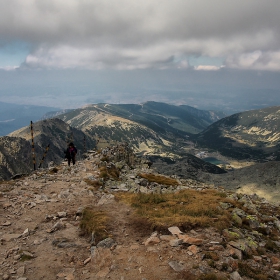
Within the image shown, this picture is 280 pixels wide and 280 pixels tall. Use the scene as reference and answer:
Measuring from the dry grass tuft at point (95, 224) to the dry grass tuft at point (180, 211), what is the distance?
11.4ft

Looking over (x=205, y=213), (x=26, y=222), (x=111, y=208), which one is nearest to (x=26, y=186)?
(x=26, y=222)

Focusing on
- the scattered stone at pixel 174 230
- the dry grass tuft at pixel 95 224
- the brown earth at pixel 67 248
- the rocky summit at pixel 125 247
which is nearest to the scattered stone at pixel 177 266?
the rocky summit at pixel 125 247

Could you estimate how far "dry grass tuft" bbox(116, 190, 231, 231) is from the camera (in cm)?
1866

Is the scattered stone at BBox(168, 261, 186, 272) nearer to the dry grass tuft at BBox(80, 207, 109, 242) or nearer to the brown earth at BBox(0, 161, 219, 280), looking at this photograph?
the brown earth at BBox(0, 161, 219, 280)

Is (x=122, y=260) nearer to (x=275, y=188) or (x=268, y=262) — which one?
(x=268, y=262)

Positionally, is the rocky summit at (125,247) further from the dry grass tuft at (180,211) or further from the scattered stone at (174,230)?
the dry grass tuft at (180,211)

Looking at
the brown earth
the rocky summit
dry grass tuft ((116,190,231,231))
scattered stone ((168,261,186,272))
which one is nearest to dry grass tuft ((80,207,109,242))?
the rocky summit

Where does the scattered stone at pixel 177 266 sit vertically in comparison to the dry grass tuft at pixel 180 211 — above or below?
above

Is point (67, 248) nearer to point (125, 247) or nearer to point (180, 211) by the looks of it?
point (125, 247)

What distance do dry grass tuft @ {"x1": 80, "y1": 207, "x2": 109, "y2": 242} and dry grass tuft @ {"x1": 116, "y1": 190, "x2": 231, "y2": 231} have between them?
3462 millimetres

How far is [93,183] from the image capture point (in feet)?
115

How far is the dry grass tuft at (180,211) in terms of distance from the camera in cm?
1866

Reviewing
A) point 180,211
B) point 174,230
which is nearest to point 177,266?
point 174,230

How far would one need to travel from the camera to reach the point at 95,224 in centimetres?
1884
